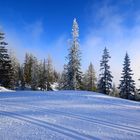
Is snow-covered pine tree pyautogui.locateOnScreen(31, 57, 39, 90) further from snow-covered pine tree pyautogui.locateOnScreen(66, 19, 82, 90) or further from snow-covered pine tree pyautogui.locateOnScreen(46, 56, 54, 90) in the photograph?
snow-covered pine tree pyautogui.locateOnScreen(66, 19, 82, 90)

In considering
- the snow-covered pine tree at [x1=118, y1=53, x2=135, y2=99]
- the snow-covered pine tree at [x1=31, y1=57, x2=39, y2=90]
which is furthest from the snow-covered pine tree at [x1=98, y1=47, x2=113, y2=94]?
the snow-covered pine tree at [x1=31, y1=57, x2=39, y2=90]

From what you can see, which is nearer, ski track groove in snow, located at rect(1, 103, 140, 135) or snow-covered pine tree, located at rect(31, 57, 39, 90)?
ski track groove in snow, located at rect(1, 103, 140, 135)

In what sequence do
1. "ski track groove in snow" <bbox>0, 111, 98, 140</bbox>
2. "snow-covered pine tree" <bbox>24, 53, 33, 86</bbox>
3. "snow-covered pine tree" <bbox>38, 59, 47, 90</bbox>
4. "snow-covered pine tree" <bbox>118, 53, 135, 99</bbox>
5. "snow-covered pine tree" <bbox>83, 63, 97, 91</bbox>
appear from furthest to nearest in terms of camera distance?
"snow-covered pine tree" <bbox>24, 53, 33, 86</bbox>
"snow-covered pine tree" <bbox>38, 59, 47, 90</bbox>
"snow-covered pine tree" <bbox>83, 63, 97, 91</bbox>
"snow-covered pine tree" <bbox>118, 53, 135, 99</bbox>
"ski track groove in snow" <bbox>0, 111, 98, 140</bbox>

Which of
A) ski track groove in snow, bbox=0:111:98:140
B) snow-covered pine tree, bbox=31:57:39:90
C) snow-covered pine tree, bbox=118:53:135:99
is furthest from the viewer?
snow-covered pine tree, bbox=31:57:39:90

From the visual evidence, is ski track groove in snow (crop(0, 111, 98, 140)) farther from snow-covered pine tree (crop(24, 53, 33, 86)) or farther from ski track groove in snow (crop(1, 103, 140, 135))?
snow-covered pine tree (crop(24, 53, 33, 86))

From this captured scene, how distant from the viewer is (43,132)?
1220 cm

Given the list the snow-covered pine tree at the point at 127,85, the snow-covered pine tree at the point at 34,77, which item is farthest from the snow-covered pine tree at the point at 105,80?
the snow-covered pine tree at the point at 34,77

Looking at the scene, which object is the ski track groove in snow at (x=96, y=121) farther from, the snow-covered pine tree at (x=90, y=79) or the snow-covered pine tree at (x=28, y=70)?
the snow-covered pine tree at (x=28, y=70)

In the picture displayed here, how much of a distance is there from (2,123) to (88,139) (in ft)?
16.0

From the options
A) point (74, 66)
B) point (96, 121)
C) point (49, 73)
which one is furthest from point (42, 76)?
point (96, 121)

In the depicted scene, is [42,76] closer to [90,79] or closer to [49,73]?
[49,73]

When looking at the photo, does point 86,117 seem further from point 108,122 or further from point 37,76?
point 37,76

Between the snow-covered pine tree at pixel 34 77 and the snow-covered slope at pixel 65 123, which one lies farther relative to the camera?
the snow-covered pine tree at pixel 34 77

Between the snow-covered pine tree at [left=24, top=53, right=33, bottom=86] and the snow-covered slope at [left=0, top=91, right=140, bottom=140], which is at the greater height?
the snow-covered pine tree at [left=24, top=53, right=33, bottom=86]
